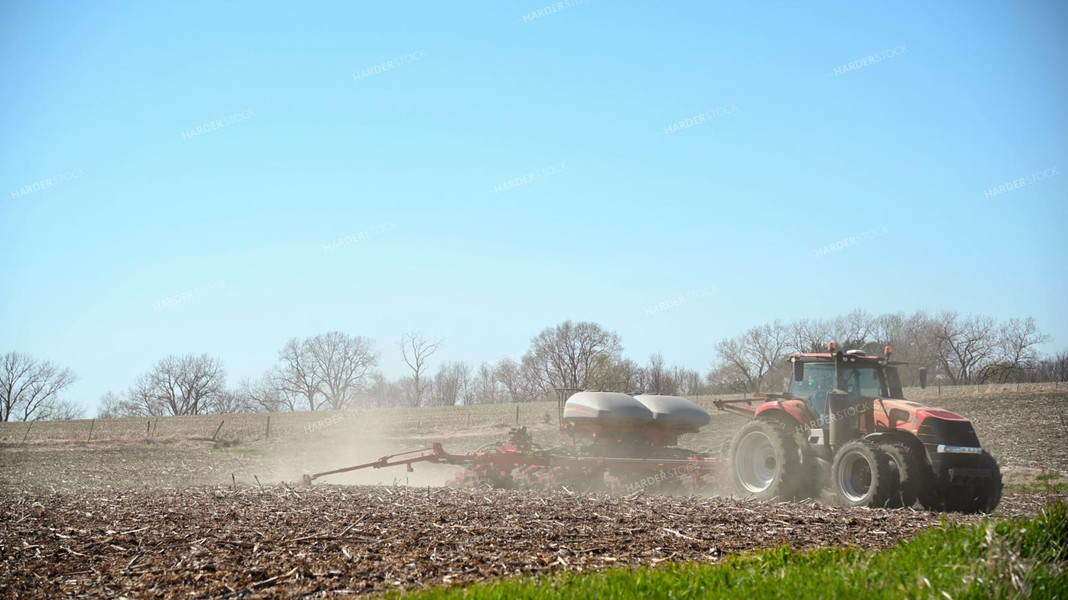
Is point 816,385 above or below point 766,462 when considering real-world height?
above

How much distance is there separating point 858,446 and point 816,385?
218cm

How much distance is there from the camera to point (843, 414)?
1154cm

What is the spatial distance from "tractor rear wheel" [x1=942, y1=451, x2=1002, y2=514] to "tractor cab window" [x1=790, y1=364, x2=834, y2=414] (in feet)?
7.79

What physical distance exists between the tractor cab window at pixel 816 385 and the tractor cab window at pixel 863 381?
263 millimetres

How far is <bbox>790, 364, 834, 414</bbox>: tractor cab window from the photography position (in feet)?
40.3

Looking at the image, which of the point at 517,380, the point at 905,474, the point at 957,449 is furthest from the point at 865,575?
the point at 517,380

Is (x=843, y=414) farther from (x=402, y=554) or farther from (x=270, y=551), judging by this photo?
(x=270, y=551)

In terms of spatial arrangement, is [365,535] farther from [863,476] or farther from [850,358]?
[850,358]

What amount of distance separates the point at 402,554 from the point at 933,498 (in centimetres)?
757

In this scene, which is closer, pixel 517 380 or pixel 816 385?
pixel 816 385

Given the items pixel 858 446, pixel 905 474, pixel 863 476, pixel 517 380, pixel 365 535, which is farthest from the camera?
pixel 517 380

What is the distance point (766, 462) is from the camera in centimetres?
1260

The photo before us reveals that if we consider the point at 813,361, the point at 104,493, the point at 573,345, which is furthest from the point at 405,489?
the point at 573,345

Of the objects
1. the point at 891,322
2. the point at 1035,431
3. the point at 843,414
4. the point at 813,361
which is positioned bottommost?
the point at 1035,431
